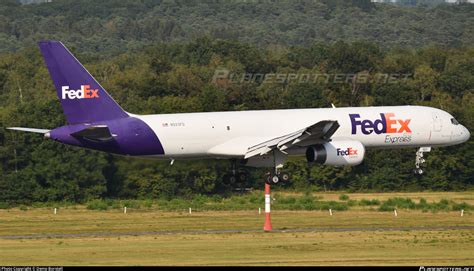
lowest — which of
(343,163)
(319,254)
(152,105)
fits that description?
(319,254)

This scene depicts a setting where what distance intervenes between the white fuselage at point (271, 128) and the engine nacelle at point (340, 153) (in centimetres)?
131

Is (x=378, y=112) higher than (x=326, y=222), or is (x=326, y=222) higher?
(x=378, y=112)

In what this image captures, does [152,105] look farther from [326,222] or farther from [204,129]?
[326,222]

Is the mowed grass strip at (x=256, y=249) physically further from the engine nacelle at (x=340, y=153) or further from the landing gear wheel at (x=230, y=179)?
the landing gear wheel at (x=230, y=179)

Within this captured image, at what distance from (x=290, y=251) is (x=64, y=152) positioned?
108 feet

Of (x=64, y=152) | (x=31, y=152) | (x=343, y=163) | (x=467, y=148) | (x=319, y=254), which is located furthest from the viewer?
(x=467, y=148)

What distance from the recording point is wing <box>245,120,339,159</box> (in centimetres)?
7262

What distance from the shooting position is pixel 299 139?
73625 millimetres

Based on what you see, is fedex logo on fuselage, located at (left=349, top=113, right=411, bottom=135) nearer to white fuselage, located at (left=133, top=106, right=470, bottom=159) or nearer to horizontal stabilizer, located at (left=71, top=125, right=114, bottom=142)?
white fuselage, located at (left=133, top=106, right=470, bottom=159)

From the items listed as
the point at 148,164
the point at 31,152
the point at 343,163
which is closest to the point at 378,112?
the point at 343,163

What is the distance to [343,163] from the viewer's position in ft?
244

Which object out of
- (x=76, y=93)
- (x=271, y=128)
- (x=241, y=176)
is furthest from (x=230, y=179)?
(x=76, y=93)

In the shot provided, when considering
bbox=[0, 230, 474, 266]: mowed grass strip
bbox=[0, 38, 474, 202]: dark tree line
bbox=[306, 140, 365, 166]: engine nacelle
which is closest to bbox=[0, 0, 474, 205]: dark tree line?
bbox=[0, 38, 474, 202]: dark tree line

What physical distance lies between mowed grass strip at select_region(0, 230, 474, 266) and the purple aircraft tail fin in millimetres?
12127
